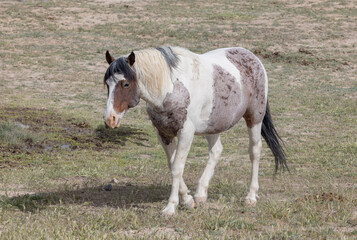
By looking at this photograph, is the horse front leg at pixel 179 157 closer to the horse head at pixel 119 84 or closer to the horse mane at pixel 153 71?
the horse mane at pixel 153 71

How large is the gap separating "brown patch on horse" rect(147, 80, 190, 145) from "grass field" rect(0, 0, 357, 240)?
102cm

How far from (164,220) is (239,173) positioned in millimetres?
3210

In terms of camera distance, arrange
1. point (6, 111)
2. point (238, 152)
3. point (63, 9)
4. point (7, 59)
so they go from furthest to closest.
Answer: point (63, 9) → point (7, 59) → point (6, 111) → point (238, 152)

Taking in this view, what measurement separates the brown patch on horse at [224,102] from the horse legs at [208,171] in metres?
0.63

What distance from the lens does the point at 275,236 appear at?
537cm

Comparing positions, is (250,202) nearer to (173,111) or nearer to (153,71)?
(173,111)

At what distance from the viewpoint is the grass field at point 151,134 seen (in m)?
5.98

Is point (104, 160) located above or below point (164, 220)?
below

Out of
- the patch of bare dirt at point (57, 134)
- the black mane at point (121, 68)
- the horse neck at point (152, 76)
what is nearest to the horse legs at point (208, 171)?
the horse neck at point (152, 76)

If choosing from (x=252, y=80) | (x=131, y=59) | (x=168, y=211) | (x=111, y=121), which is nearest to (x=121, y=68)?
(x=131, y=59)

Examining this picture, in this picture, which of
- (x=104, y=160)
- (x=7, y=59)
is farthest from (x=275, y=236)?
(x=7, y=59)

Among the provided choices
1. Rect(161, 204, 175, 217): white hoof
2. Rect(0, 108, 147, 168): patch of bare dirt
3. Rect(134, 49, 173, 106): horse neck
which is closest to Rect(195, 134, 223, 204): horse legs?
Rect(161, 204, 175, 217): white hoof

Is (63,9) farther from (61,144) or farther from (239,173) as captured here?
(239,173)

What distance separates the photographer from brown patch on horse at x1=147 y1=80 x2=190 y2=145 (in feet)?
20.7
